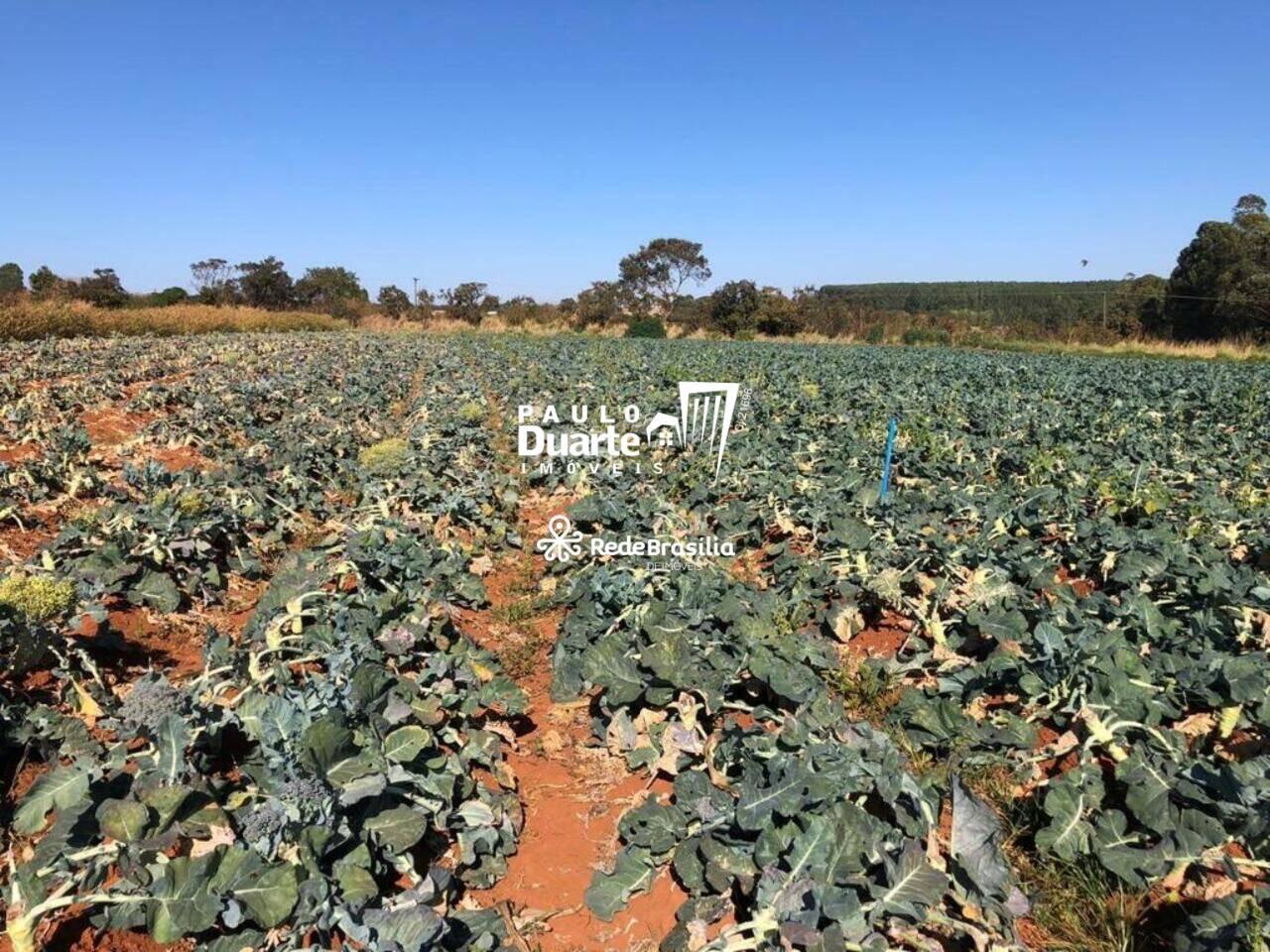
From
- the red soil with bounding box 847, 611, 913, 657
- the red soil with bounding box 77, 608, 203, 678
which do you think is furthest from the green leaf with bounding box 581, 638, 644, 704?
the red soil with bounding box 77, 608, 203, 678

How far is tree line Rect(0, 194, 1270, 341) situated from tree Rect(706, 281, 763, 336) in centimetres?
6

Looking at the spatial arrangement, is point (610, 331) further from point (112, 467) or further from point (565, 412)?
point (112, 467)

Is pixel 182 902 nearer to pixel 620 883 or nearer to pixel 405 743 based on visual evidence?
pixel 405 743

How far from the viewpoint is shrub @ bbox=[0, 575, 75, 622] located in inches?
120

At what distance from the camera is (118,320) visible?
28.3 m

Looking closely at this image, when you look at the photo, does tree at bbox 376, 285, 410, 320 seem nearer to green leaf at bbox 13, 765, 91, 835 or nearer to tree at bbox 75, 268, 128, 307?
tree at bbox 75, 268, 128, 307

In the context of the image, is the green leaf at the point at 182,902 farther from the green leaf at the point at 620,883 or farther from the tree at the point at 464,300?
the tree at the point at 464,300

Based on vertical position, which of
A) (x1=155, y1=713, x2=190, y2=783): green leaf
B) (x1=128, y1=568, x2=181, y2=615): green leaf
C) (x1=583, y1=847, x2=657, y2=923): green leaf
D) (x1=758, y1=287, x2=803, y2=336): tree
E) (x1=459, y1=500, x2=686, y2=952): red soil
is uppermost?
(x1=758, y1=287, x2=803, y2=336): tree

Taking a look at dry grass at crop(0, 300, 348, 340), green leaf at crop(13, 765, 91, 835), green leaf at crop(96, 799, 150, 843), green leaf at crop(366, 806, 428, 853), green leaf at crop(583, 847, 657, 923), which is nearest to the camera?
green leaf at crop(96, 799, 150, 843)

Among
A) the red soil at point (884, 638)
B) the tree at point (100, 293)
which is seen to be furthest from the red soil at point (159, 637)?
the tree at point (100, 293)

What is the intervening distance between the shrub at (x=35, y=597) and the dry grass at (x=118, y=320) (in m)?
23.9

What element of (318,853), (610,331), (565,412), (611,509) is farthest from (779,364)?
(610,331)

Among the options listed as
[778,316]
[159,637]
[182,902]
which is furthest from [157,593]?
[778,316]

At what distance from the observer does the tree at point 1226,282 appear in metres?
35.8
